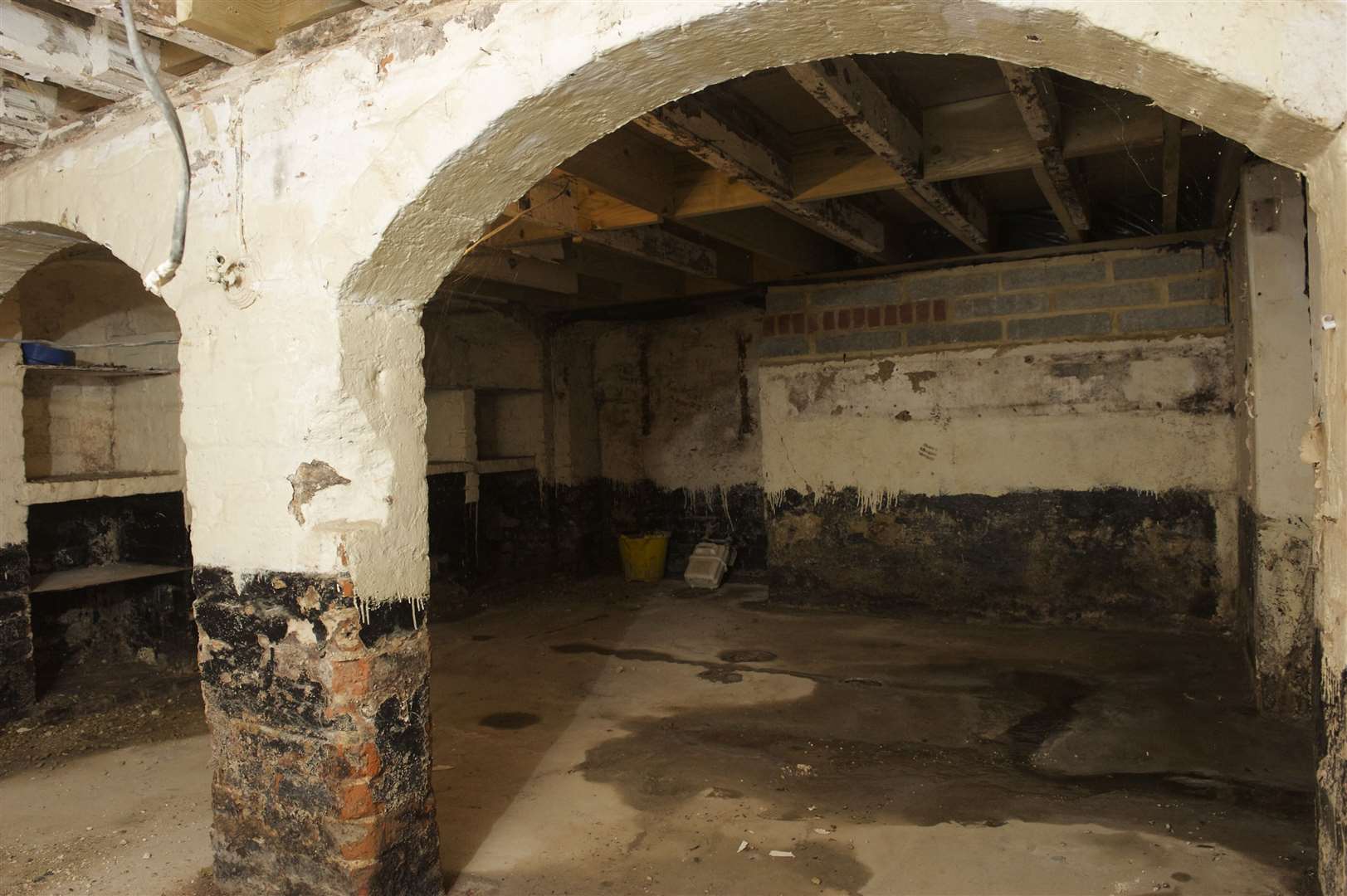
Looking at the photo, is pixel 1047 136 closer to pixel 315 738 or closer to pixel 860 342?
pixel 860 342

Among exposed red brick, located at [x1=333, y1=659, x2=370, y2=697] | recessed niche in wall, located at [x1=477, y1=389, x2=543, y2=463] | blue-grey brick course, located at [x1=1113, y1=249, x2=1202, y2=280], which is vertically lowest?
exposed red brick, located at [x1=333, y1=659, x2=370, y2=697]

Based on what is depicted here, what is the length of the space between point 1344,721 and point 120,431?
15.9 feet

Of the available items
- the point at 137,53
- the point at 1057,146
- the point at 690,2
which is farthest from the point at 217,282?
the point at 1057,146

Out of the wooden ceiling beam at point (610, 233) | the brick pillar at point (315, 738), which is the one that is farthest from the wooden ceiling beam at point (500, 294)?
the brick pillar at point (315, 738)

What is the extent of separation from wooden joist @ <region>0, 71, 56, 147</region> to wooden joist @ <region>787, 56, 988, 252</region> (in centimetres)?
199

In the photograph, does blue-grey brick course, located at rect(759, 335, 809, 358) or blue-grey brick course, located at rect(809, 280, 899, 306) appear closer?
blue-grey brick course, located at rect(809, 280, 899, 306)

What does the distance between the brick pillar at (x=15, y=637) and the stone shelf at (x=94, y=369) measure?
0.73 meters

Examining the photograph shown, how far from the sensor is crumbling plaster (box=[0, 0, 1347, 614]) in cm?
156

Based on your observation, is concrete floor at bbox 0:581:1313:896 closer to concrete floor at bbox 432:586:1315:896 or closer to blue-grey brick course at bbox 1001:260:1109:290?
concrete floor at bbox 432:586:1315:896

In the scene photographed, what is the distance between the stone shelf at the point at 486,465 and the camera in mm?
5605

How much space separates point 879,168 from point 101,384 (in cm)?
378

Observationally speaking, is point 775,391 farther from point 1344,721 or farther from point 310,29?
point 1344,721

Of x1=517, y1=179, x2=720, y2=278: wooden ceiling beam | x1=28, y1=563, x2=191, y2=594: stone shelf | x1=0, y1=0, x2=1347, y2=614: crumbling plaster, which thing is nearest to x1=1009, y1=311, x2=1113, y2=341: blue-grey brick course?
x1=517, y1=179, x2=720, y2=278: wooden ceiling beam

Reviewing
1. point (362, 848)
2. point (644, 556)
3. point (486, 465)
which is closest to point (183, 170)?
point (362, 848)
